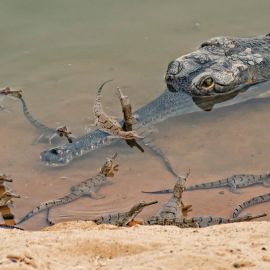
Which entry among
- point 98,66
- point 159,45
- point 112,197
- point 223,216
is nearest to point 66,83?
point 98,66

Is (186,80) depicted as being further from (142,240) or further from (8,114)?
(142,240)

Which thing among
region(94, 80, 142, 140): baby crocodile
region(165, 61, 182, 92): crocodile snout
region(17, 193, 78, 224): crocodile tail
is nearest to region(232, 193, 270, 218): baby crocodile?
region(17, 193, 78, 224): crocodile tail

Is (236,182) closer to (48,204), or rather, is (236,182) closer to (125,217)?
(125,217)

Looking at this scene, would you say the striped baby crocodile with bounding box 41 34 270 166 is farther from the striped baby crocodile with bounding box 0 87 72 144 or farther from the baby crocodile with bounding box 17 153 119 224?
the baby crocodile with bounding box 17 153 119 224

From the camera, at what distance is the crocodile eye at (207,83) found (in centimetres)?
793

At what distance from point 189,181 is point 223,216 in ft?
2.53

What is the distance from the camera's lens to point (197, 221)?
5.67m

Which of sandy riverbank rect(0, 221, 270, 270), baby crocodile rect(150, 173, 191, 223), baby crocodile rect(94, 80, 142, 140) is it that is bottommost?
sandy riverbank rect(0, 221, 270, 270)

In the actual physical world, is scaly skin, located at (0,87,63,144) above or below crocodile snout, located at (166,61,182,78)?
below

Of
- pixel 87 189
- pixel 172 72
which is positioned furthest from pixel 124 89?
pixel 87 189

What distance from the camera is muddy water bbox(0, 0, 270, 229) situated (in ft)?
22.1

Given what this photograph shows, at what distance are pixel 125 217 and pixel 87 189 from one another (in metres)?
0.98

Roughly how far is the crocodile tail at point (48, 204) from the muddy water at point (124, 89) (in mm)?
72

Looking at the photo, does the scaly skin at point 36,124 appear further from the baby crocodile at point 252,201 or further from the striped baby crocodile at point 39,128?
the baby crocodile at point 252,201
